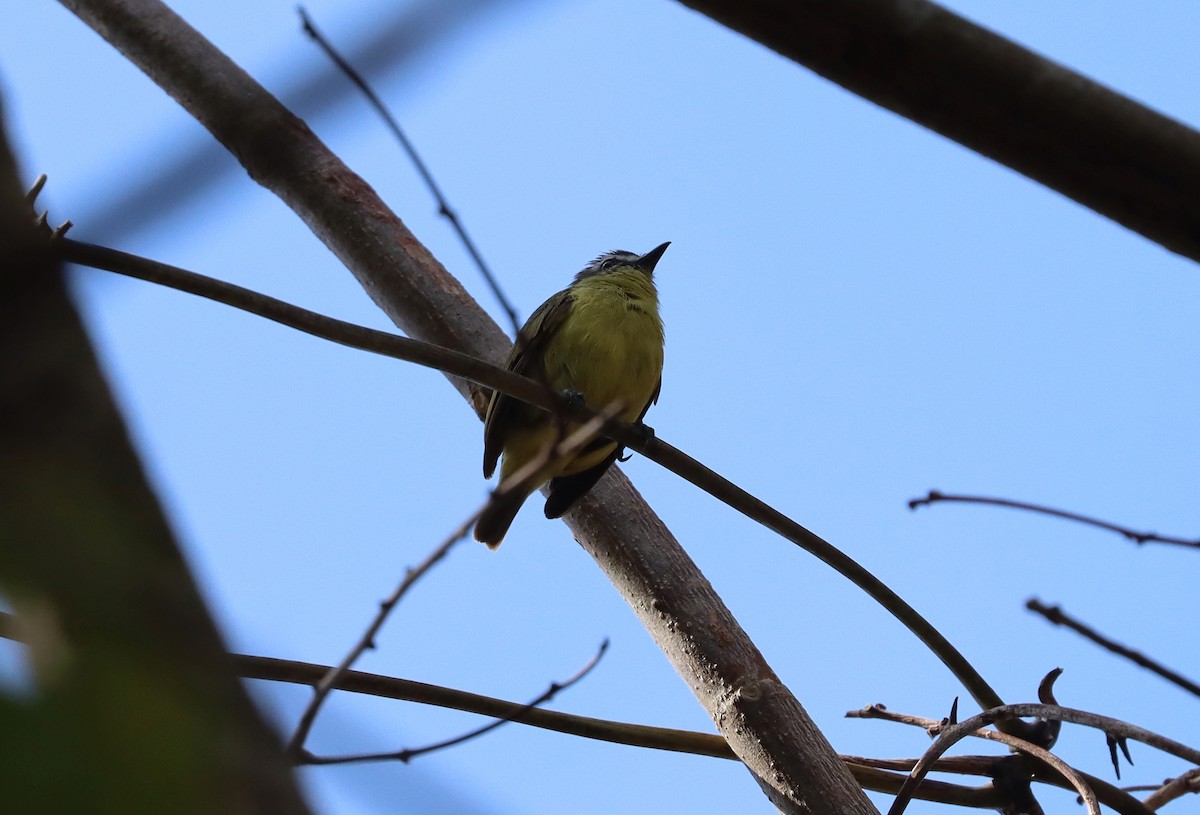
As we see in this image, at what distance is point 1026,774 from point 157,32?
4.19 m

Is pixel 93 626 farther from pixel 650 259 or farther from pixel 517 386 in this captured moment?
pixel 650 259

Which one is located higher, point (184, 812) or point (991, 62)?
point (991, 62)

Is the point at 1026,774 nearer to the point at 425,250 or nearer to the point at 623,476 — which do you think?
the point at 623,476

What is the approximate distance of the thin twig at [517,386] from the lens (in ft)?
7.45

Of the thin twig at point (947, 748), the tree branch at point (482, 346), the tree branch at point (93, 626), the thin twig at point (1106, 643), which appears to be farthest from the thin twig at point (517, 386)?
the tree branch at point (93, 626)

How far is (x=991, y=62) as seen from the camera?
1.19m

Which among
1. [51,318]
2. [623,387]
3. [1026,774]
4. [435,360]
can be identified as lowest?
[51,318]

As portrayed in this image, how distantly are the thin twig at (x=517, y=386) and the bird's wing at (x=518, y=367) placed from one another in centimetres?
137

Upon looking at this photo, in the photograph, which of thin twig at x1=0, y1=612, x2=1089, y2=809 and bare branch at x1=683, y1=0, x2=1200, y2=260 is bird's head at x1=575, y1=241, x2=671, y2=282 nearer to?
thin twig at x1=0, y1=612, x2=1089, y2=809

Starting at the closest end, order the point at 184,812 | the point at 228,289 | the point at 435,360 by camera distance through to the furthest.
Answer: the point at 184,812
the point at 228,289
the point at 435,360

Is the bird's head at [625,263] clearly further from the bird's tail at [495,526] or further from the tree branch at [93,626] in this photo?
the tree branch at [93,626]

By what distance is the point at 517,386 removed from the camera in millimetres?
2805

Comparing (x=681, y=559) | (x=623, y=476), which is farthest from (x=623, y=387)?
(x=681, y=559)

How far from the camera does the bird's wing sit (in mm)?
4762
